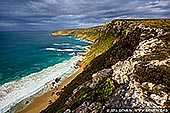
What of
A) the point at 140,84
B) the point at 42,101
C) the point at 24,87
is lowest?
the point at 42,101

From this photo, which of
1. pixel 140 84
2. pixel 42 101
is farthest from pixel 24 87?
pixel 140 84

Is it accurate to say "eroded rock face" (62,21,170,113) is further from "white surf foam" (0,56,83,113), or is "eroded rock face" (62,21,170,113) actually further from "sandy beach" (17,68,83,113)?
"white surf foam" (0,56,83,113)

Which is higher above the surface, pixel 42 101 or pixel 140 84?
pixel 140 84

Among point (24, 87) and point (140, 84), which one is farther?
point (24, 87)

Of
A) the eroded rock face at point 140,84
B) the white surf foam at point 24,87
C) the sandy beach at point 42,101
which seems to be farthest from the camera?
the white surf foam at point 24,87

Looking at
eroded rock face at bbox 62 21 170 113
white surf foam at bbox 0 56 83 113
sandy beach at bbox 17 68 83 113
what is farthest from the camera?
white surf foam at bbox 0 56 83 113

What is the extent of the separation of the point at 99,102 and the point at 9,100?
31.4 meters

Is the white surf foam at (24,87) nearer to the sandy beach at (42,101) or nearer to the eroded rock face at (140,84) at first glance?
the sandy beach at (42,101)

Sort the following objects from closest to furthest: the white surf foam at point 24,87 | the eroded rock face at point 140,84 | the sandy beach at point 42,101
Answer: the eroded rock face at point 140,84
the sandy beach at point 42,101
the white surf foam at point 24,87

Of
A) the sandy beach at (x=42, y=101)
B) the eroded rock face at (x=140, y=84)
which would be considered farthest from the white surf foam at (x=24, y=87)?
the eroded rock face at (x=140, y=84)

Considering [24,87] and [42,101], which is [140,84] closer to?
[42,101]

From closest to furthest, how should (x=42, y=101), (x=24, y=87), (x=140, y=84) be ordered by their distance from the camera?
(x=140, y=84) < (x=42, y=101) < (x=24, y=87)

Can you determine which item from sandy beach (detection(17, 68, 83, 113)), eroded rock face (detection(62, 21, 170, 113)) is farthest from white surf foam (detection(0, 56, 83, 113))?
eroded rock face (detection(62, 21, 170, 113))

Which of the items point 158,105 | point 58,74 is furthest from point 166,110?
point 58,74
